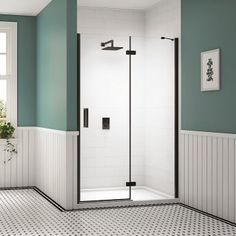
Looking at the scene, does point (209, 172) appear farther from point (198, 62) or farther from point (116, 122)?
point (116, 122)

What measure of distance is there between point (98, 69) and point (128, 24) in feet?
4.72

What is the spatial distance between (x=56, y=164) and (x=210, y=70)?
243 cm

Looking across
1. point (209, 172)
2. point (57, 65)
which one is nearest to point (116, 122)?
point (57, 65)

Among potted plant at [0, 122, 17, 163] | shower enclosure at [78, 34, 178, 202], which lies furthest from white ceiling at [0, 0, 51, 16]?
potted plant at [0, 122, 17, 163]

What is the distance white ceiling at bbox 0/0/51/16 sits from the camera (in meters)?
7.03

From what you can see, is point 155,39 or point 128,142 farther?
point 155,39

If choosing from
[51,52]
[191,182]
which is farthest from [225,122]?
[51,52]

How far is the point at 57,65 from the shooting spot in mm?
6621

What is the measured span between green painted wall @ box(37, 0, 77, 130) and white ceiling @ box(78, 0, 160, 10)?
58cm

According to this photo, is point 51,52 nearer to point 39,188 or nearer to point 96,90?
point 96,90

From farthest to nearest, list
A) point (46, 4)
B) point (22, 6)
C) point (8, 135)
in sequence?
point (8, 135)
point (22, 6)
point (46, 4)

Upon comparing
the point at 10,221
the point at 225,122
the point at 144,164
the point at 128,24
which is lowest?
the point at 10,221

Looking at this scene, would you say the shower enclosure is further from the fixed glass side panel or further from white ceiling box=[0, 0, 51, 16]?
white ceiling box=[0, 0, 51, 16]

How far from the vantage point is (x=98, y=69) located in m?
6.55
